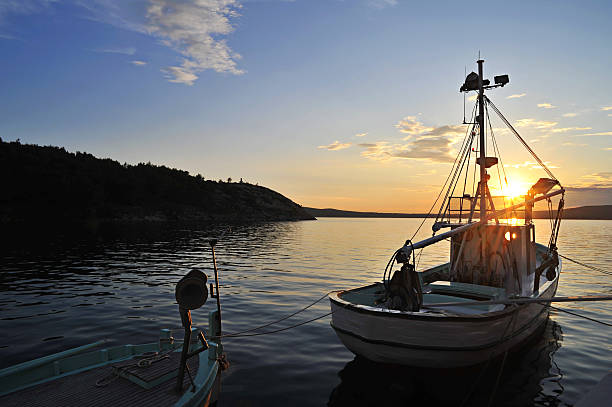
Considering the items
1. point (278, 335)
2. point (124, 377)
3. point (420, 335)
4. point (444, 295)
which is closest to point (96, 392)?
point (124, 377)

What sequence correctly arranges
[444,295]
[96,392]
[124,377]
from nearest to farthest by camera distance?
[96,392] → [124,377] → [444,295]

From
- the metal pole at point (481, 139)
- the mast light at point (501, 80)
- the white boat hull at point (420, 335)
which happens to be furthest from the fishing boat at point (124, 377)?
the mast light at point (501, 80)

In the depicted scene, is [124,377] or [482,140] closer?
[124,377]

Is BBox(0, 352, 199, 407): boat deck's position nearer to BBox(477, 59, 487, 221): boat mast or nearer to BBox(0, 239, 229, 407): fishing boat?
BBox(0, 239, 229, 407): fishing boat

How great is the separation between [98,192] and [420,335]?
109600mm

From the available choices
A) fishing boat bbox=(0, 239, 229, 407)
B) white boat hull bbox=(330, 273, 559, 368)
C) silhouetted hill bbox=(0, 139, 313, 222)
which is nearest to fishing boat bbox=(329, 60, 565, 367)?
white boat hull bbox=(330, 273, 559, 368)

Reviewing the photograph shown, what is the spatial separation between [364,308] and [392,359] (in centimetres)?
149

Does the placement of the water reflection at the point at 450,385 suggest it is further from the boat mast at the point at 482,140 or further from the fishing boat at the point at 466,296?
the boat mast at the point at 482,140

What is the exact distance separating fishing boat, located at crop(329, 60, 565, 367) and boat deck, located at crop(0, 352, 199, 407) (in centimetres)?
472

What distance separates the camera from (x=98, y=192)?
10106 cm

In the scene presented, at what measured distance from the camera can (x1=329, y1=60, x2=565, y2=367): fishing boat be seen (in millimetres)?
9258

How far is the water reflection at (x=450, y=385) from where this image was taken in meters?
9.00

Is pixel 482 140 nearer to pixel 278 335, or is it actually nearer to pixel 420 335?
pixel 420 335

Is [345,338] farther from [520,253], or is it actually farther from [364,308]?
[520,253]
